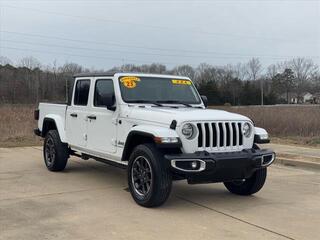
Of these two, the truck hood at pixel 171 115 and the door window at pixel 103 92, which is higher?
the door window at pixel 103 92

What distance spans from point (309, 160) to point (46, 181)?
6253mm

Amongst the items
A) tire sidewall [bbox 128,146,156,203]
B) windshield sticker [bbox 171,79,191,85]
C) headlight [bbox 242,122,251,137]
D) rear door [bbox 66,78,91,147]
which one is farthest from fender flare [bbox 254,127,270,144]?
rear door [bbox 66,78,91,147]

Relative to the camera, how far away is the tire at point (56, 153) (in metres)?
9.55

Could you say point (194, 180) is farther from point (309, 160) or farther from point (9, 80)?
point (9, 80)

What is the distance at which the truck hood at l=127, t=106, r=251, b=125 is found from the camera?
22.1 ft

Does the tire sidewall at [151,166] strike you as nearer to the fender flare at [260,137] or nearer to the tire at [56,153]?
the fender flare at [260,137]

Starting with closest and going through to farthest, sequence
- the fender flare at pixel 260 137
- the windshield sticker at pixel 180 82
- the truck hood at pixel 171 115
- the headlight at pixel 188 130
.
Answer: the headlight at pixel 188 130 → the truck hood at pixel 171 115 → the fender flare at pixel 260 137 → the windshield sticker at pixel 180 82

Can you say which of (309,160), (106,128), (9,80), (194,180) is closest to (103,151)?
(106,128)

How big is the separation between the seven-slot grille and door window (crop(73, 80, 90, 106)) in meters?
Answer: 2.92

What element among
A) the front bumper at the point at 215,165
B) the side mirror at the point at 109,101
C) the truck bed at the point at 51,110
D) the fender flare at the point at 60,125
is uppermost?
the side mirror at the point at 109,101

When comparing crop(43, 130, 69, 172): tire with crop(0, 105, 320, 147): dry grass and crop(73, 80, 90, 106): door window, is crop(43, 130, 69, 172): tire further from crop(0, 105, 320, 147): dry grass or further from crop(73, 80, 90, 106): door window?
crop(0, 105, 320, 147): dry grass

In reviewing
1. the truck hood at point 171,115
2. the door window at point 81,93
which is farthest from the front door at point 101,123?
the truck hood at point 171,115

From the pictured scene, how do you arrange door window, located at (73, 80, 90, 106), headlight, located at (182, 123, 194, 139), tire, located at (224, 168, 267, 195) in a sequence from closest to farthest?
1. headlight, located at (182, 123, 194, 139)
2. tire, located at (224, 168, 267, 195)
3. door window, located at (73, 80, 90, 106)

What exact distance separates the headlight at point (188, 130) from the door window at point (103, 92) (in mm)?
1726
